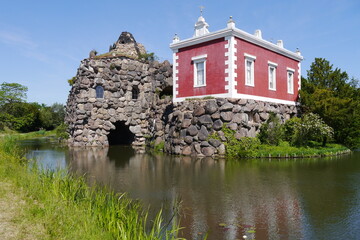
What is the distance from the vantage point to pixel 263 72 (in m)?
19.4

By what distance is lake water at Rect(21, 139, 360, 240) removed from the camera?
5.73 meters

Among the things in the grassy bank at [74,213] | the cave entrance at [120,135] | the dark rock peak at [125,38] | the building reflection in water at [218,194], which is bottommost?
the building reflection in water at [218,194]

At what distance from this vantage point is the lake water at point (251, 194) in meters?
5.73

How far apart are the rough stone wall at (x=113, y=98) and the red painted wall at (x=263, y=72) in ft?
27.5

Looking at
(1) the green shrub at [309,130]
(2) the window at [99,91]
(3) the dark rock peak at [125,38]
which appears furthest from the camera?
(3) the dark rock peak at [125,38]

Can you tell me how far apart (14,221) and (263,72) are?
56.0 ft

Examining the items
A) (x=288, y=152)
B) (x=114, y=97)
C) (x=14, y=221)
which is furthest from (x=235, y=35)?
(x=14, y=221)

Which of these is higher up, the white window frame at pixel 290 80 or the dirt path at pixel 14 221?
the white window frame at pixel 290 80

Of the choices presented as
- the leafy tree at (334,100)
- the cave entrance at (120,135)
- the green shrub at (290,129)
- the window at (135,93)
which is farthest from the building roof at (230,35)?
the cave entrance at (120,135)

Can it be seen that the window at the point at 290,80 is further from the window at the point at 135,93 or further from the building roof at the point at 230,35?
the window at the point at 135,93

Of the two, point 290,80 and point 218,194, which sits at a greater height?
point 290,80

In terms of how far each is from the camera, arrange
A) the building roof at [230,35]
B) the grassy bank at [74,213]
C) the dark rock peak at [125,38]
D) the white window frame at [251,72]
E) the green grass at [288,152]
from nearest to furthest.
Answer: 1. the grassy bank at [74,213]
2. the green grass at [288,152]
3. the building roof at [230,35]
4. the white window frame at [251,72]
5. the dark rock peak at [125,38]

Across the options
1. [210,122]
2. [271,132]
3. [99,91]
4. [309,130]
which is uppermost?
[99,91]

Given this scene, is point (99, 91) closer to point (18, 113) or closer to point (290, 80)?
point (290, 80)
